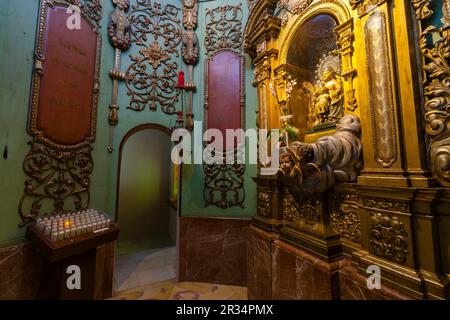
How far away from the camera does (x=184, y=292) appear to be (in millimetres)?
3053

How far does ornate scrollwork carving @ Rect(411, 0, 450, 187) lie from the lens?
131cm

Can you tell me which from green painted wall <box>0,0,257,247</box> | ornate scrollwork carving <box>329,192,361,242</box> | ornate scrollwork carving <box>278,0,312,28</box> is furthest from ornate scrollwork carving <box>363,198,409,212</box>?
green painted wall <box>0,0,257,247</box>

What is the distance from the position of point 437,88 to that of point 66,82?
395 centimetres

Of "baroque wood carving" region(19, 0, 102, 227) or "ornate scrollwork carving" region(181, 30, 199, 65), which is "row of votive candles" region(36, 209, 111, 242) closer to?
"baroque wood carving" region(19, 0, 102, 227)

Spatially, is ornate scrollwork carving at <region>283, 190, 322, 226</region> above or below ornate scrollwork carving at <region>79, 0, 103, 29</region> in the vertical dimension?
below

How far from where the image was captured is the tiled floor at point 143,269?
3.31m

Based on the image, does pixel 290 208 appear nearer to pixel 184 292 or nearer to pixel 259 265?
pixel 259 265

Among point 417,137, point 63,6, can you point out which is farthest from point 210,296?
point 63,6

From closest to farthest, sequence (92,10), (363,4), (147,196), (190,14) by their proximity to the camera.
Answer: (363,4)
(92,10)
(190,14)
(147,196)

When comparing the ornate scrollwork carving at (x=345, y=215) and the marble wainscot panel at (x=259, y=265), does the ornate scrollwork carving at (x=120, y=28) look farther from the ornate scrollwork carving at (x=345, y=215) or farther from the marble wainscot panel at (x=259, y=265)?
the ornate scrollwork carving at (x=345, y=215)

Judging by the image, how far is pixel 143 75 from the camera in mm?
3521

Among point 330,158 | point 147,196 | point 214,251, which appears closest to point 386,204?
point 330,158

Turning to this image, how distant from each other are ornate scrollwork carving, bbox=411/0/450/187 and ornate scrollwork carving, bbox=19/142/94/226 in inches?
152

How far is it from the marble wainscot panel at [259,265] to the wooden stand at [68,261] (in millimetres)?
1815
